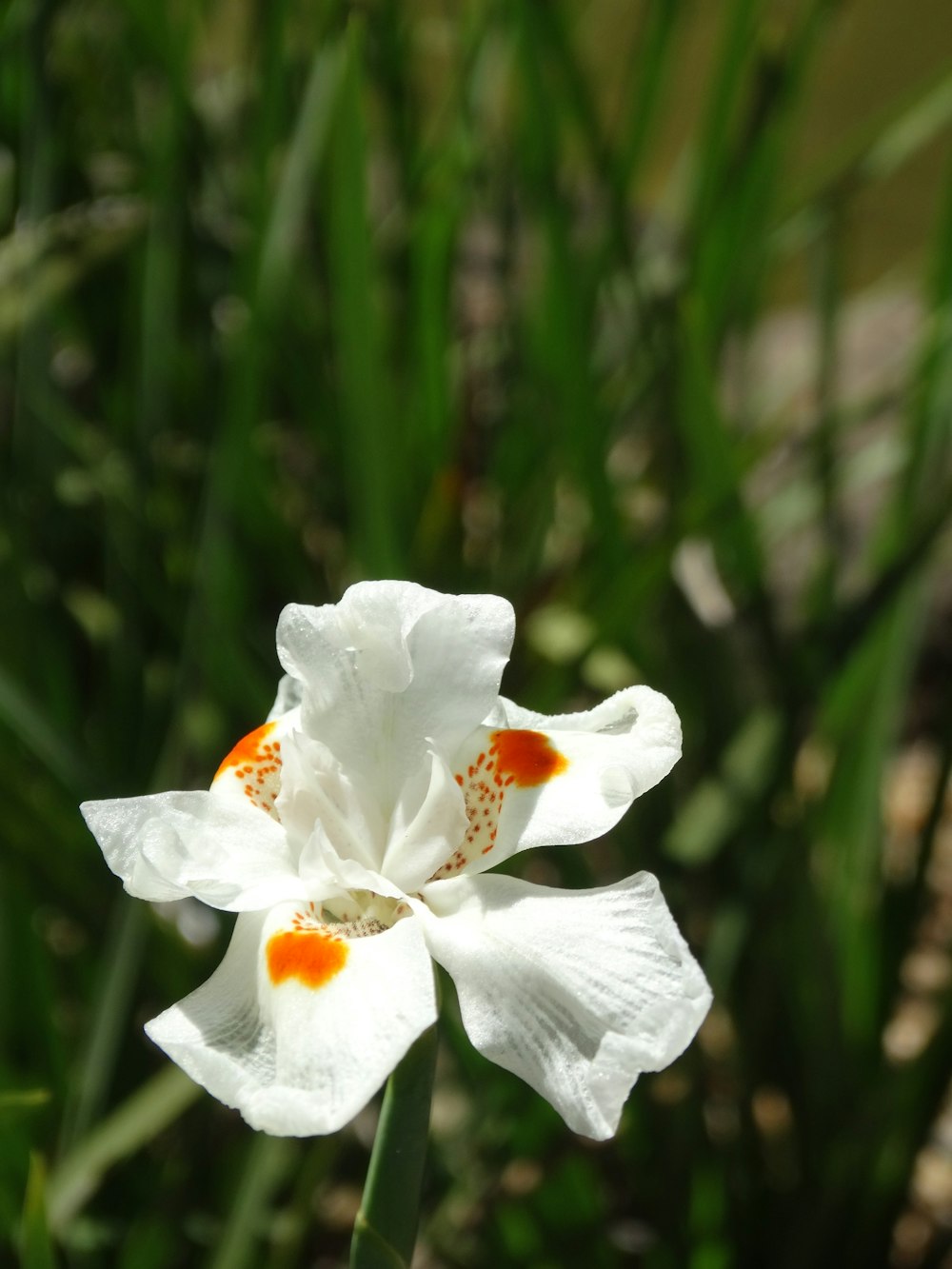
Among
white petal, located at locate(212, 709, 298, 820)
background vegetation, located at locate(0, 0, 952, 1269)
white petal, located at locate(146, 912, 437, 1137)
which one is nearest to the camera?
white petal, located at locate(146, 912, 437, 1137)

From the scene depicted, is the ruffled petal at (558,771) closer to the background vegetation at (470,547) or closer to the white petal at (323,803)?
the white petal at (323,803)

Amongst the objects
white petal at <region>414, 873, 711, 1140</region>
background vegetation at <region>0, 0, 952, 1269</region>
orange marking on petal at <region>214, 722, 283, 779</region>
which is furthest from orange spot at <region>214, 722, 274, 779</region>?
background vegetation at <region>0, 0, 952, 1269</region>

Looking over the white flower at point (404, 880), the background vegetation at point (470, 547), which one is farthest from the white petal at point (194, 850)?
the background vegetation at point (470, 547)

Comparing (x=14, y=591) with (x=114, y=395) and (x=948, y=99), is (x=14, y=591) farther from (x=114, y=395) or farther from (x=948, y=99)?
(x=948, y=99)

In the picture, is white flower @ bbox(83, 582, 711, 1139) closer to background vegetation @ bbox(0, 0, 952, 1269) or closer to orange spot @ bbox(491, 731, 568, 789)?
orange spot @ bbox(491, 731, 568, 789)

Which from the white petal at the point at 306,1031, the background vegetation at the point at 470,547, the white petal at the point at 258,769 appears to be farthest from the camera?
the background vegetation at the point at 470,547
